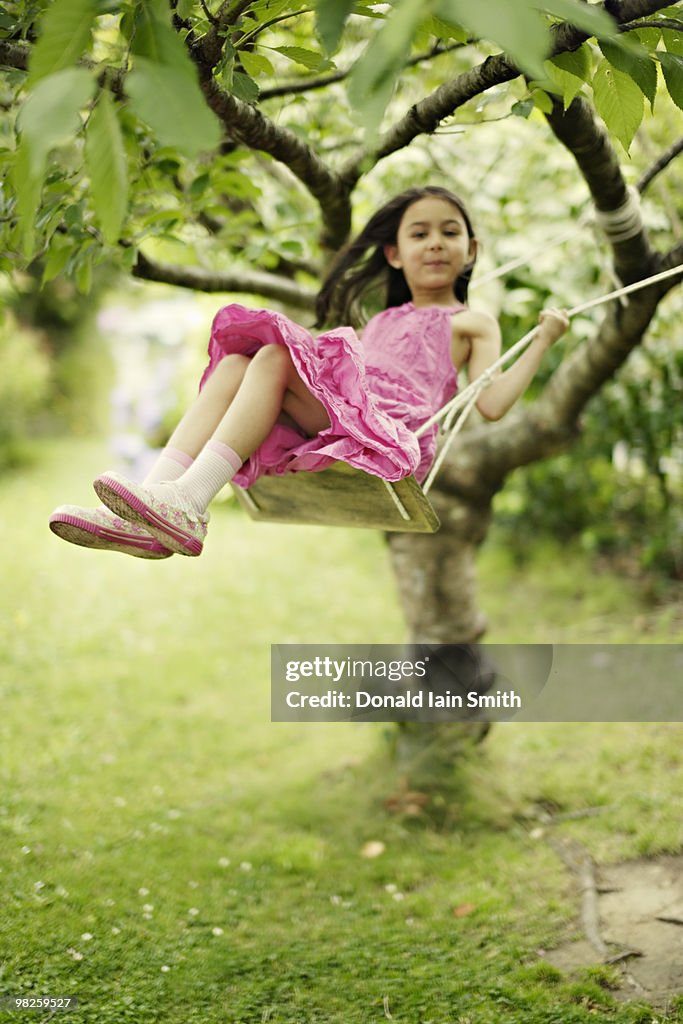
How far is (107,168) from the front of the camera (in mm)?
761

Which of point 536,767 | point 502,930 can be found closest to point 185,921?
point 502,930

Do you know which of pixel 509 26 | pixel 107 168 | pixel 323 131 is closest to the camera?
pixel 509 26

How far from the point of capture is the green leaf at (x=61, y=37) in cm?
74

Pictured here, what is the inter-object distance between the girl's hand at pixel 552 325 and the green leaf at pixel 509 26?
52.8 inches

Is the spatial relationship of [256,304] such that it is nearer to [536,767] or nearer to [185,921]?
[536,767]

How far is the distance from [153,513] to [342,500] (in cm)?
47

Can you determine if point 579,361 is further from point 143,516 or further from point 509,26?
point 509,26

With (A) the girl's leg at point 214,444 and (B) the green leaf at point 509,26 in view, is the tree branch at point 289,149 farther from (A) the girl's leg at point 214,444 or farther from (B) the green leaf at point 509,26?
(B) the green leaf at point 509,26

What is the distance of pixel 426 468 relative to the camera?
193 cm

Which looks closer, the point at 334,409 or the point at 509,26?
the point at 509,26

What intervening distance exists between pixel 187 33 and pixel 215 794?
2.44 metres

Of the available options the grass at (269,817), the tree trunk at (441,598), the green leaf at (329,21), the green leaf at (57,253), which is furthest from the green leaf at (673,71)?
the tree trunk at (441,598)

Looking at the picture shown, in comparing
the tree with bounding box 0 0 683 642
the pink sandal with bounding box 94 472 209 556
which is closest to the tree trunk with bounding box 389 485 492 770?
the tree with bounding box 0 0 683 642

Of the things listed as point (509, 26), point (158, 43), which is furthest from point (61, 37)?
point (509, 26)
